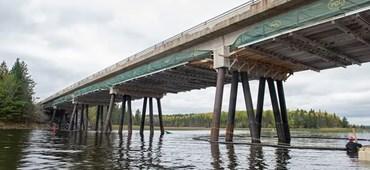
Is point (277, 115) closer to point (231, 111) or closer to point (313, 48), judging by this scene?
point (231, 111)

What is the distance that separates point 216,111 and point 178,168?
17609 millimetres

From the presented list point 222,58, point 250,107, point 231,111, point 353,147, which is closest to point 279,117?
point 250,107

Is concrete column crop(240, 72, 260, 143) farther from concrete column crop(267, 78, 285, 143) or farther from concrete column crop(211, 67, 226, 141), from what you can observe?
concrete column crop(267, 78, 285, 143)

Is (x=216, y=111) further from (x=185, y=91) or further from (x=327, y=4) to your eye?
(x=185, y=91)

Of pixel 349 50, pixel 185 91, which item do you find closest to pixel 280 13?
pixel 349 50

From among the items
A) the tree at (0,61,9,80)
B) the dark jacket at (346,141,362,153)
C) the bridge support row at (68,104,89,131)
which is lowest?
the dark jacket at (346,141,362,153)

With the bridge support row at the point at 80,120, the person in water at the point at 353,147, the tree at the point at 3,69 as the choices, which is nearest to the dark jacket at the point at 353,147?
the person in water at the point at 353,147

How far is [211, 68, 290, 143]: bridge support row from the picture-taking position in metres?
31.5

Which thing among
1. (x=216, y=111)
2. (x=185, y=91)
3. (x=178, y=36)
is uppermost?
(x=178, y=36)

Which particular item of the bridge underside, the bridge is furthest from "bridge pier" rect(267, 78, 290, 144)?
the bridge underside

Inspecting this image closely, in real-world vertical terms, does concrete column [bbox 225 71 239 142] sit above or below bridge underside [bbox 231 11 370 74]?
below

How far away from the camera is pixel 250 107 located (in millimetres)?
32000

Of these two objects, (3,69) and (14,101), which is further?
(3,69)

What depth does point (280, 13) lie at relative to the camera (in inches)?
1091
